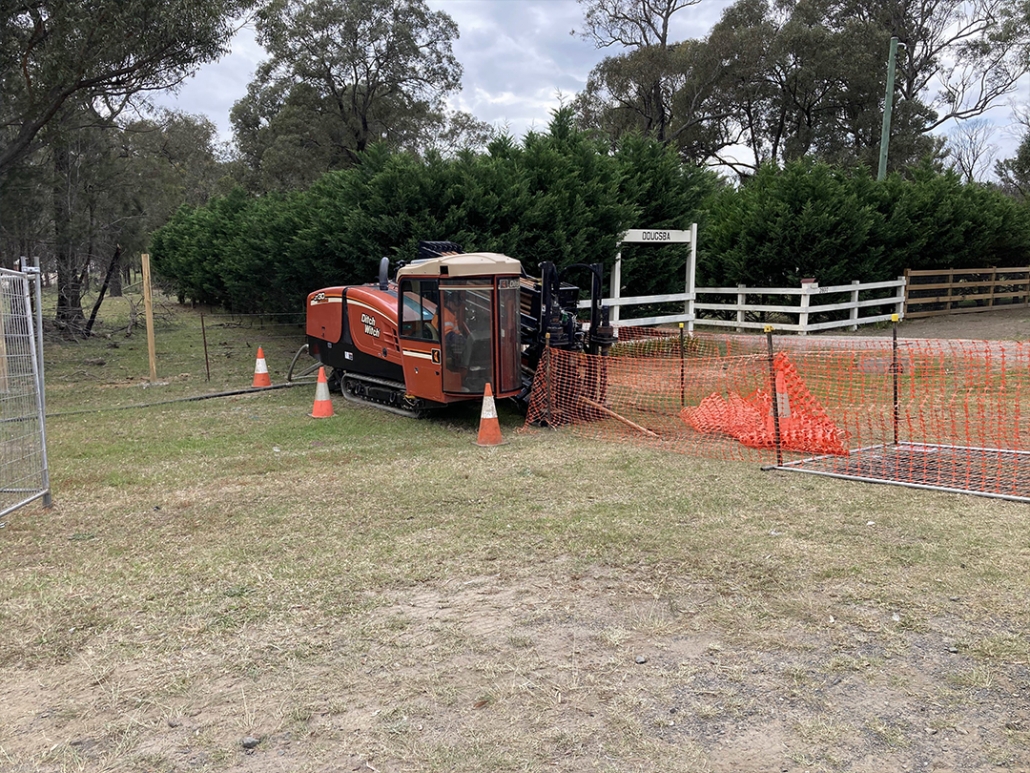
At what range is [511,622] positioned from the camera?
4.17m

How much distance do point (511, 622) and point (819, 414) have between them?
5583 mm

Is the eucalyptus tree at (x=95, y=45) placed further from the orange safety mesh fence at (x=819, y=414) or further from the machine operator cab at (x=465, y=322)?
the orange safety mesh fence at (x=819, y=414)

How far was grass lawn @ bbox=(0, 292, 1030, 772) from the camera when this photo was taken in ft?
10.2

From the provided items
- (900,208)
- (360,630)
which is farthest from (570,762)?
(900,208)

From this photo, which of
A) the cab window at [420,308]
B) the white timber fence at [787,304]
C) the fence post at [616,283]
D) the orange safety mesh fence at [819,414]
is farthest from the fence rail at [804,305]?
the cab window at [420,308]

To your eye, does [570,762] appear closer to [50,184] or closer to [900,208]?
[900,208]

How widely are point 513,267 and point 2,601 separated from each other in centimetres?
599

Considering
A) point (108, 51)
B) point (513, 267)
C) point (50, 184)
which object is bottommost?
point (513, 267)

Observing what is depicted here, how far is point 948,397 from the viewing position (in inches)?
403

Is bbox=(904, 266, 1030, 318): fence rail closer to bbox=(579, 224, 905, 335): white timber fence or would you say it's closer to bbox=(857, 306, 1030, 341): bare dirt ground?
bbox=(857, 306, 1030, 341): bare dirt ground

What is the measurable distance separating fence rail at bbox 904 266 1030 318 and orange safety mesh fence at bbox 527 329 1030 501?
9957mm

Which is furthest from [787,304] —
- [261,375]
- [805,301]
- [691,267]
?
[261,375]

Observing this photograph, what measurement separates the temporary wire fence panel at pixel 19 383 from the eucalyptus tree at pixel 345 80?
31.2m

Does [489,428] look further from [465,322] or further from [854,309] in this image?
[854,309]
